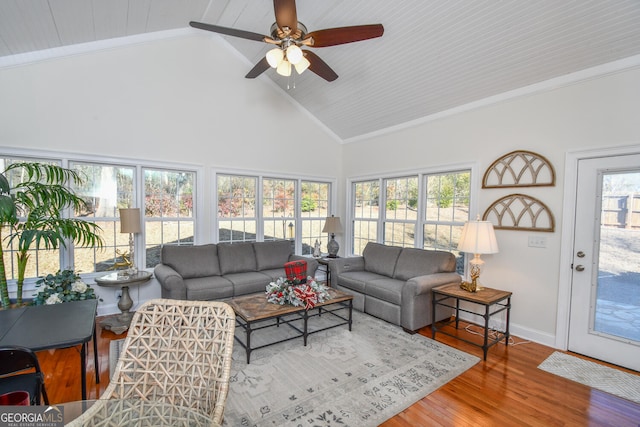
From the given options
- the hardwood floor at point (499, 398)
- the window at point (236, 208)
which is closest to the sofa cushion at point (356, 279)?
the hardwood floor at point (499, 398)

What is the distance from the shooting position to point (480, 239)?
3.06 meters

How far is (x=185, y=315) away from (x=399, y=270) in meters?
3.15

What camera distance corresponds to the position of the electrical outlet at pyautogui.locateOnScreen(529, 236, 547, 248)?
10.1 feet

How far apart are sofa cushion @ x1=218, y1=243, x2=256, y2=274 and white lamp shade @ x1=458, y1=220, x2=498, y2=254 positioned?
2997 mm

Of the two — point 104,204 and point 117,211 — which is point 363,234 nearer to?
point 117,211

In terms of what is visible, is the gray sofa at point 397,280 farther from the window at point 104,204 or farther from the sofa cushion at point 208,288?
the window at point 104,204

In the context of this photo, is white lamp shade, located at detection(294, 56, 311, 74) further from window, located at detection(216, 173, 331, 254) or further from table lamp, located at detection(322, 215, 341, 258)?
table lamp, located at detection(322, 215, 341, 258)

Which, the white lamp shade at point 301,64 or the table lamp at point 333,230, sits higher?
the white lamp shade at point 301,64

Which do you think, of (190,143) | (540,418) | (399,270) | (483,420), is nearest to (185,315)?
(483,420)

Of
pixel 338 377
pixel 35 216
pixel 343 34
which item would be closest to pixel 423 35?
pixel 343 34

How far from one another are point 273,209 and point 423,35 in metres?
3.46

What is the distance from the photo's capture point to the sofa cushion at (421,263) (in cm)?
368

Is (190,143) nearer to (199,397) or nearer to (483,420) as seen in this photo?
(199,397)

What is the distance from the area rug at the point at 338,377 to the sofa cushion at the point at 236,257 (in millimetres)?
1141
